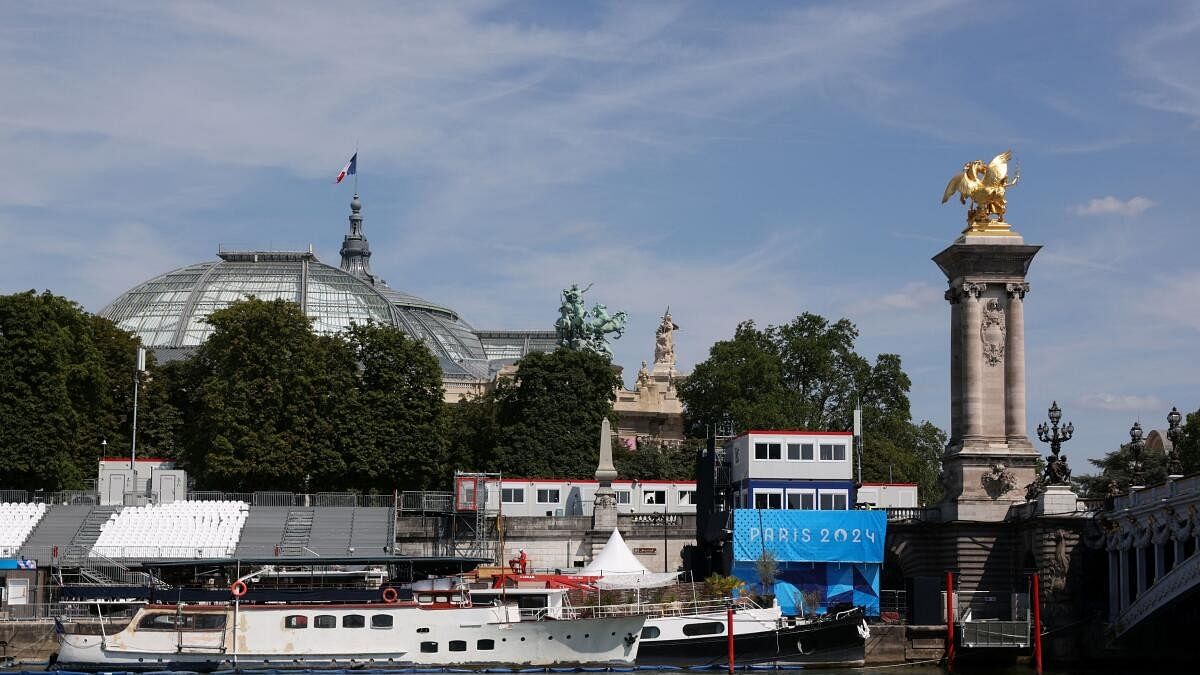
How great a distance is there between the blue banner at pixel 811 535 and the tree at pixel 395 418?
99.9 feet

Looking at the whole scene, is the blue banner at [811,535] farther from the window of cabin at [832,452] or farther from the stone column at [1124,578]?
the stone column at [1124,578]

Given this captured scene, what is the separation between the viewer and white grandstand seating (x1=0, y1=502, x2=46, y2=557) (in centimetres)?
9562

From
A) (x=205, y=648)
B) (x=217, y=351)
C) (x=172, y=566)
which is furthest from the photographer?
(x=217, y=351)

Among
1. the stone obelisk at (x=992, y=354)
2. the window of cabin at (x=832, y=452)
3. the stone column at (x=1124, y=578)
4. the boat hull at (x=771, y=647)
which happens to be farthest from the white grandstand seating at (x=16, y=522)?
the stone column at (x=1124, y=578)

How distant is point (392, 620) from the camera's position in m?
78.8

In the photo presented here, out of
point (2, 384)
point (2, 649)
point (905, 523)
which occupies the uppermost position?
point (2, 384)

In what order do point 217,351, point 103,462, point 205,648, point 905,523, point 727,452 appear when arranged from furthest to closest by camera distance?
point 217,351 → point 103,462 → point 727,452 → point 905,523 → point 205,648

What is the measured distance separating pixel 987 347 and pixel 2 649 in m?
46.0

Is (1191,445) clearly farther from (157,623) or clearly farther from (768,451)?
(157,623)

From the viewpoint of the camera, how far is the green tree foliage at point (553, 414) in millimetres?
124812

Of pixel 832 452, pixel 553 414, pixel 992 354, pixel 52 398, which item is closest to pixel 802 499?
pixel 832 452

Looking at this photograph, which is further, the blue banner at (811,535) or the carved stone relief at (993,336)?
the carved stone relief at (993,336)

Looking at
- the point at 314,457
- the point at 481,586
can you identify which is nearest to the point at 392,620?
the point at 481,586

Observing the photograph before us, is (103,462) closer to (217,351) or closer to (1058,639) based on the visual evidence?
(217,351)
